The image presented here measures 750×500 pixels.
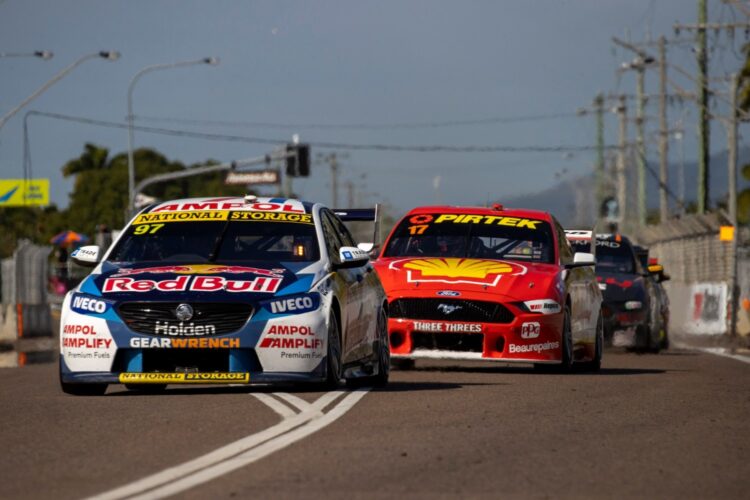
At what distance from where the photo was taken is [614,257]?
27.2 meters

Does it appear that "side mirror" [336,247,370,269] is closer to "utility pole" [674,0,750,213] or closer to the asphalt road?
the asphalt road

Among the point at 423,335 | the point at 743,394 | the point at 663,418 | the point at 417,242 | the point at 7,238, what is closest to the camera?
the point at 663,418

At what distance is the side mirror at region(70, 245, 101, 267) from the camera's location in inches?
560

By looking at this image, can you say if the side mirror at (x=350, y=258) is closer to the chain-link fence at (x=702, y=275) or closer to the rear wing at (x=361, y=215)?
the rear wing at (x=361, y=215)

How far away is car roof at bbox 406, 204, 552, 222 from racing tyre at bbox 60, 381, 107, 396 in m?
6.68

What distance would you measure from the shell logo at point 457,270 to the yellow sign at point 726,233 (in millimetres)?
23330

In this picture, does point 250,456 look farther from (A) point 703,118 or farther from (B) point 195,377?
(A) point 703,118

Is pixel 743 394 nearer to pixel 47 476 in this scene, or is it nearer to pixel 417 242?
pixel 417 242

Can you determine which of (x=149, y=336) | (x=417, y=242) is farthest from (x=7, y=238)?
(x=149, y=336)

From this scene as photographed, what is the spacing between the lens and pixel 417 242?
1930 cm

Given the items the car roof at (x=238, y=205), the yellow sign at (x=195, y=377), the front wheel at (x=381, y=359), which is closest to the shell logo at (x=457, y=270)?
the front wheel at (x=381, y=359)

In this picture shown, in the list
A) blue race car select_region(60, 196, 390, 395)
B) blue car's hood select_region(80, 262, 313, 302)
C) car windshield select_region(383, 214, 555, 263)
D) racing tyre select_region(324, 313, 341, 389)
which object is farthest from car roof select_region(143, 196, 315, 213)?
car windshield select_region(383, 214, 555, 263)

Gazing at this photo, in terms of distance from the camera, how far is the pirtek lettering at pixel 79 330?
13281 mm

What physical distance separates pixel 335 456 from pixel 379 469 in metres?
0.53
